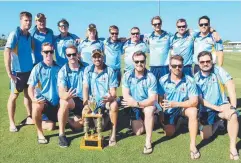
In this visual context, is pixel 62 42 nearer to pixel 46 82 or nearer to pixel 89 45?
pixel 89 45

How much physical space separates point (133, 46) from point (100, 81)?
1942 mm

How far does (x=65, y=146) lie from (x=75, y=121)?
862 mm

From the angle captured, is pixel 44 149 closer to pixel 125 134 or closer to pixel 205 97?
pixel 125 134

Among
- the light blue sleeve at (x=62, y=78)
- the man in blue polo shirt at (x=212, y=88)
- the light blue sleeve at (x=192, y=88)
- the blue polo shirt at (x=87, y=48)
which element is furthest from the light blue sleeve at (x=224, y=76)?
the blue polo shirt at (x=87, y=48)

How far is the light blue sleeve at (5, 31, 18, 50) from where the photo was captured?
5.71 m

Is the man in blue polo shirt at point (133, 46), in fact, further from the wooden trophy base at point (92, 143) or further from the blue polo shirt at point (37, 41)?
the wooden trophy base at point (92, 143)

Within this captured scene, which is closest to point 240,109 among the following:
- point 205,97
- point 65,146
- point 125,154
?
point 205,97

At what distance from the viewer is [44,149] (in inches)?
202

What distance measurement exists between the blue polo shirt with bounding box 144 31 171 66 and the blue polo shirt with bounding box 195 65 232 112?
7.05 feet

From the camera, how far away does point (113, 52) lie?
7.32m

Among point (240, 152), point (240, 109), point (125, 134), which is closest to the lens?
point (240, 152)

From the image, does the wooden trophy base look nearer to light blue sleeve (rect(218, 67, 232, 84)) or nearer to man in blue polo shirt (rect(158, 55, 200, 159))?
man in blue polo shirt (rect(158, 55, 200, 159))

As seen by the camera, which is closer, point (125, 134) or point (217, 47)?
point (125, 134)

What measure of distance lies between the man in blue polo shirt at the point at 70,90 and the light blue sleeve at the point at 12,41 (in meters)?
1.03
